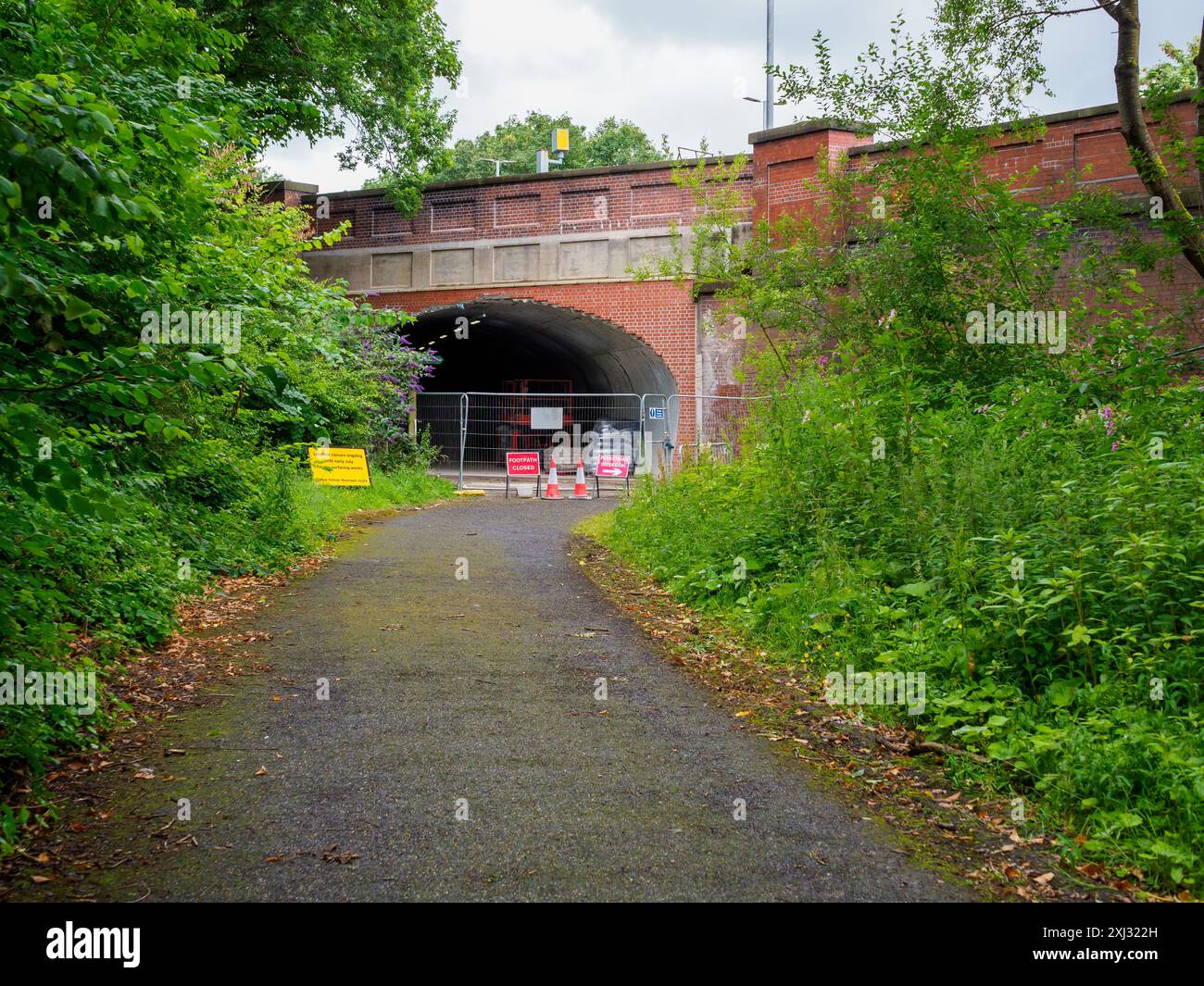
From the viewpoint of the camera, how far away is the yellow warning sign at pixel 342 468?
55.1ft

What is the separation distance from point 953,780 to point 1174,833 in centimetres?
106

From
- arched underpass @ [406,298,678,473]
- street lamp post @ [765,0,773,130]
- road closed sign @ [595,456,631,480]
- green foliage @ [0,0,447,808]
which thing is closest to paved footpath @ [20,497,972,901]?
green foliage @ [0,0,447,808]

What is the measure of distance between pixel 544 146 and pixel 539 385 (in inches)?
1541

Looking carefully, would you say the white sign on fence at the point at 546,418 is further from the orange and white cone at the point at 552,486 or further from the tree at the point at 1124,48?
the tree at the point at 1124,48

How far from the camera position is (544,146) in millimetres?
65750

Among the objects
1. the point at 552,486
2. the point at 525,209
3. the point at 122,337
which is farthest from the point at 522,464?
the point at 122,337

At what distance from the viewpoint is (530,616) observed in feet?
27.5

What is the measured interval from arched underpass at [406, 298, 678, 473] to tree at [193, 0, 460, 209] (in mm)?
3883

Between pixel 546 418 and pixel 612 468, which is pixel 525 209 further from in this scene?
pixel 612 468

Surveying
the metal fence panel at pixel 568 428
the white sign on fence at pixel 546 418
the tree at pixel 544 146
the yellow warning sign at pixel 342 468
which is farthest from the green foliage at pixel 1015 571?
the tree at pixel 544 146

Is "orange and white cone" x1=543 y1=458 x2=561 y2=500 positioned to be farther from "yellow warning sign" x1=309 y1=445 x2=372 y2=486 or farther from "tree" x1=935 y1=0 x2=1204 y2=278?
"tree" x1=935 y1=0 x2=1204 y2=278

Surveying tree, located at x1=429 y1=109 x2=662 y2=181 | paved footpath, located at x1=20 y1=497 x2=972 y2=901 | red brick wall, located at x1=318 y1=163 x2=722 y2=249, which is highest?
tree, located at x1=429 y1=109 x2=662 y2=181

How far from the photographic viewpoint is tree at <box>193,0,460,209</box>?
→ 1789 cm

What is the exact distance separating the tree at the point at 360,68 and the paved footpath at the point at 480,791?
12552 mm
